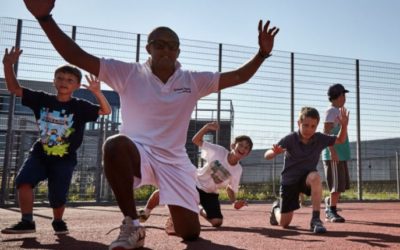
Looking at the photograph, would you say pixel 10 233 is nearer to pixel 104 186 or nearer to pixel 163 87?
pixel 163 87

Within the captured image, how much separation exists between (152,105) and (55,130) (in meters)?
1.31

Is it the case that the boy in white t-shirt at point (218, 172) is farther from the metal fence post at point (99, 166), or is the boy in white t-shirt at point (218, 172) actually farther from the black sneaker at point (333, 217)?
the metal fence post at point (99, 166)

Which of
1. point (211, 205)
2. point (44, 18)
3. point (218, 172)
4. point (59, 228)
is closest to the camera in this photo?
point (44, 18)

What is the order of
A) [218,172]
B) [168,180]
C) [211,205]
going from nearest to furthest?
[168,180] < [211,205] < [218,172]

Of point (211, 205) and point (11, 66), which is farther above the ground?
point (11, 66)

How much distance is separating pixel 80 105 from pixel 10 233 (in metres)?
1.27

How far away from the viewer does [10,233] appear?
3.27 metres

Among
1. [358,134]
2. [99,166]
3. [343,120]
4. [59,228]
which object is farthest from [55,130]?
[358,134]

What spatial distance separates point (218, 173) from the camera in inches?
198

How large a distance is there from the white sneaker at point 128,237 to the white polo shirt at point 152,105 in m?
0.57

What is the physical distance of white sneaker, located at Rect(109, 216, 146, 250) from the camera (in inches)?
92.2

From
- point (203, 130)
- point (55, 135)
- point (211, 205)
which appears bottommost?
point (211, 205)

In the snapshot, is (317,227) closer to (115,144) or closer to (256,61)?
(256,61)

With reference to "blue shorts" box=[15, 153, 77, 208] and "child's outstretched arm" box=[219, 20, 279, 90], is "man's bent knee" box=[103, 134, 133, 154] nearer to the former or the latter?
"child's outstretched arm" box=[219, 20, 279, 90]
